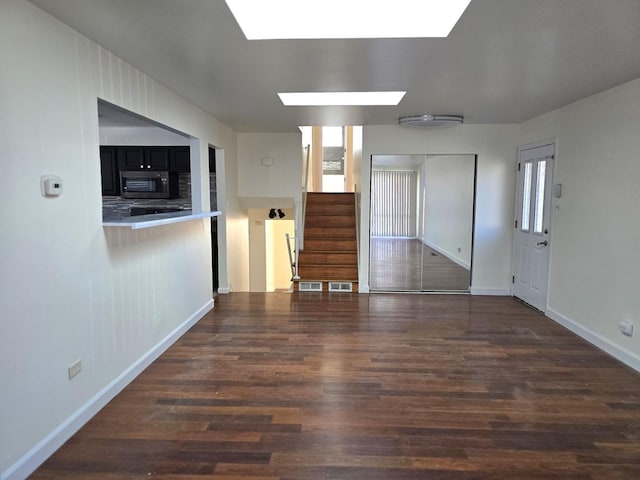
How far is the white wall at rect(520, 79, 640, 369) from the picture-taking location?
11.0 feet

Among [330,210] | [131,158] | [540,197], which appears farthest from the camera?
[330,210]

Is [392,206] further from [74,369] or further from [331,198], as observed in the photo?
[74,369]

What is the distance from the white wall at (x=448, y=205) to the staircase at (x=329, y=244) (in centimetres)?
139

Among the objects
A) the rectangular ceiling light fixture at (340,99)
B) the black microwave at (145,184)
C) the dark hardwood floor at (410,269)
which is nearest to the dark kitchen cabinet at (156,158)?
the black microwave at (145,184)

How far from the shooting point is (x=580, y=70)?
3070mm

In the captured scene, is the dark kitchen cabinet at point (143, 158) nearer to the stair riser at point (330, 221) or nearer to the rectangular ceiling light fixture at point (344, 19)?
the stair riser at point (330, 221)

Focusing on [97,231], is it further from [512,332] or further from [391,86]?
[512,332]

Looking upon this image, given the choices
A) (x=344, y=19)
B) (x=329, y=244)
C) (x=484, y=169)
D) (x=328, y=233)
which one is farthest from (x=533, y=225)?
(x=344, y=19)

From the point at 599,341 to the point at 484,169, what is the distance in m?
2.84

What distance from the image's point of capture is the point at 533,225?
5.07m

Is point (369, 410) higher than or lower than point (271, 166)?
lower

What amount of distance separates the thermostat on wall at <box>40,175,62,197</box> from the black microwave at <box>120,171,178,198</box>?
396 centimetres

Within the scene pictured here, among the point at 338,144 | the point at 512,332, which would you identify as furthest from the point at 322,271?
the point at 338,144

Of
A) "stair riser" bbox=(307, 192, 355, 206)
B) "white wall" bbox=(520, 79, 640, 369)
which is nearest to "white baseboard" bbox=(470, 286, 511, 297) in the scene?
"white wall" bbox=(520, 79, 640, 369)
